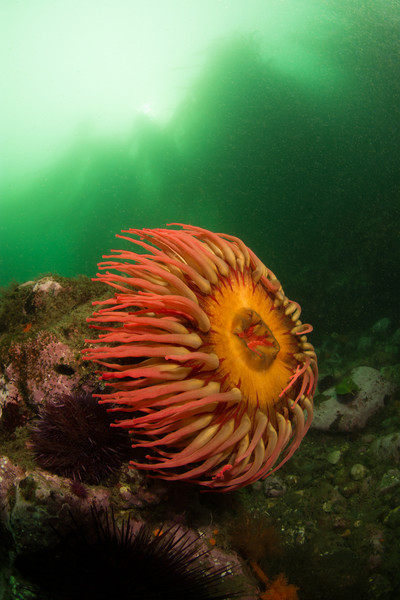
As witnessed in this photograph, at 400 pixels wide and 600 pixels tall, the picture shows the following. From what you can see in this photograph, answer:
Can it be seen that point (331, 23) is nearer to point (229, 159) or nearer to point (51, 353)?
point (229, 159)

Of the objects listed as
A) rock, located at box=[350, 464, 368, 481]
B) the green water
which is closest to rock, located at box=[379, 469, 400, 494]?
rock, located at box=[350, 464, 368, 481]

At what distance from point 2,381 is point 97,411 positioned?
84 cm

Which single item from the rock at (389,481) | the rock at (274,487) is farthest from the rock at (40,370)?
the rock at (389,481)

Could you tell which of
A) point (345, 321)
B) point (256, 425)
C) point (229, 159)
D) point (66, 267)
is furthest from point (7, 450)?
point (66, 267)

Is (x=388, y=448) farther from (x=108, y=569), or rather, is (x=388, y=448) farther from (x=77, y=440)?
(x=77, y=440)

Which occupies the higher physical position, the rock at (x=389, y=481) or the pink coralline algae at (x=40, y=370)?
the pink coralline algae at (x=40, y=370)

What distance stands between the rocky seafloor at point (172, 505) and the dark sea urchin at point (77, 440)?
3 centimetres

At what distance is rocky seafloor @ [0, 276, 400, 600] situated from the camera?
1.93m

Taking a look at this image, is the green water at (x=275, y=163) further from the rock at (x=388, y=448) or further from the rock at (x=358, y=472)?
the rock at (x=358, y=472)

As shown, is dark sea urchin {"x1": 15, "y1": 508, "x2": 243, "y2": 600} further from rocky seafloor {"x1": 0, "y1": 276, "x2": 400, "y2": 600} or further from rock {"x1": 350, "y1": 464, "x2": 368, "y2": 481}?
rock {"x1": 350, "y1": 464, "x2": 368, "y2": 481}

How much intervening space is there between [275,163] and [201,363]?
2821 cm

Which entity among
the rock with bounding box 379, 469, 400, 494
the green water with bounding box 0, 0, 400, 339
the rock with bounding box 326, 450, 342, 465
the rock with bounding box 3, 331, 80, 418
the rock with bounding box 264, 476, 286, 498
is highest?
the green water with bounding box 0, 0, 400, 339

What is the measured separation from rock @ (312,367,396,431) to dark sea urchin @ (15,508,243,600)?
410cm

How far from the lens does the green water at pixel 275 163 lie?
1440 centimetres
